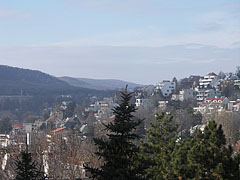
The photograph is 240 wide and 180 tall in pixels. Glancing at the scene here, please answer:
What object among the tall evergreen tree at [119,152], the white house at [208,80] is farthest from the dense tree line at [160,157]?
the white house at [208,80]

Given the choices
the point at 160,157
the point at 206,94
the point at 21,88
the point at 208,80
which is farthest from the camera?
the point at 21,88

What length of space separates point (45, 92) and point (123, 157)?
15078cm

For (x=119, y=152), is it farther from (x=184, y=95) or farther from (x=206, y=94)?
(x=206, y=94)

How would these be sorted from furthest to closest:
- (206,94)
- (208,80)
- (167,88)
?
(208,80) < (167,88) < (206,94)

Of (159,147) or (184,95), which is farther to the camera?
(184,95)

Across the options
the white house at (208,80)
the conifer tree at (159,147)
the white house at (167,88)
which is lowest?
the conifer tree at (159,147)

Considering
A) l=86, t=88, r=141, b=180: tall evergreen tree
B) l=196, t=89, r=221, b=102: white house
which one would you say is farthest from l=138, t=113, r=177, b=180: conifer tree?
l=196, t=89, r=221, b=102: white house

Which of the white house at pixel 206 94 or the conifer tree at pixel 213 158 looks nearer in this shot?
the conifer tree at pixel 213 158

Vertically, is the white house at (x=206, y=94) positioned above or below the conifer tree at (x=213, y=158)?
above

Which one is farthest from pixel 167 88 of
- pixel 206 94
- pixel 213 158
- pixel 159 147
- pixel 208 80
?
pixel 213 158

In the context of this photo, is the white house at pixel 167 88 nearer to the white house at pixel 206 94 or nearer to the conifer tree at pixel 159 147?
the white house at pixel 206 94

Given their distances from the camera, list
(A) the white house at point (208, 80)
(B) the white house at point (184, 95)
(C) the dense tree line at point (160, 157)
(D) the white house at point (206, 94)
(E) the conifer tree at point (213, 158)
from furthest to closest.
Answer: (A) the white house at point (208, 80) < (D) the white house at point (206, 94) < (B) the white house at point (184, 95) < (E) the conifer tree at point (213, 158) < (C) the dense tree line at point (160, 157)

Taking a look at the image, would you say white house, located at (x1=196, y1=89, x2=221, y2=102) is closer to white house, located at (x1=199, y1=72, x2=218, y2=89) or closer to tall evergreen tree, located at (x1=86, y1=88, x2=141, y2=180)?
white house, located at (x1=199, y1=72, x2=218, y2=89)

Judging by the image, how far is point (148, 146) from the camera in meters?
15.2
